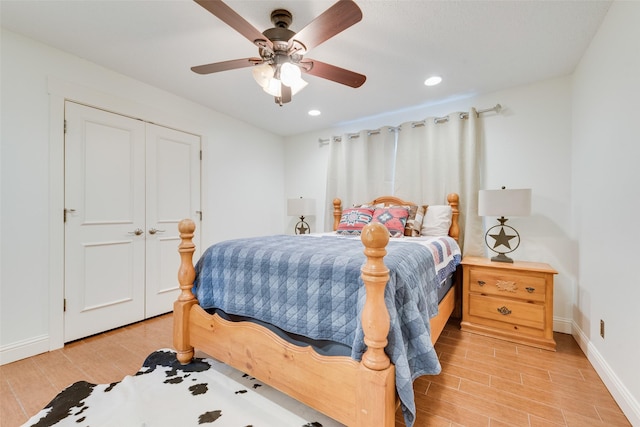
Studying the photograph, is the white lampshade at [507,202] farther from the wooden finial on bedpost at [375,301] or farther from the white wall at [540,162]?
the wooden finial on bedpost at [375,301]

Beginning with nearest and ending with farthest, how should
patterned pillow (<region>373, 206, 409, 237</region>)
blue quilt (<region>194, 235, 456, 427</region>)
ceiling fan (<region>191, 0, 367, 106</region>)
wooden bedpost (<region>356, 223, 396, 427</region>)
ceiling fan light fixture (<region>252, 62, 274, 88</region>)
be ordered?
wooden bedpost (<region>356, 223, 396, 427</region>) → blue quilt (<region>194, 235, 456, 427</region>) → ceiling fan (<region>191, 0, 367, 106</region>) → ceiling fan light fixture (<region>252, 62, 274, 88</region>) → patterned pillow (<region>373, 206, 409, 237</region>)

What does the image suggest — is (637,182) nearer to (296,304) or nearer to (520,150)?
(520,150)

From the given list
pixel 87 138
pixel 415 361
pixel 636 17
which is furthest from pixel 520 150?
pixel 87 138

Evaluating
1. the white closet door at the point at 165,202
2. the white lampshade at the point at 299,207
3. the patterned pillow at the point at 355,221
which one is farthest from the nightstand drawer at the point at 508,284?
the white closet door at the point at 165,202

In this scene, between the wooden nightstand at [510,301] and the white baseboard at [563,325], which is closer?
the wooden nightstand at [510,301]

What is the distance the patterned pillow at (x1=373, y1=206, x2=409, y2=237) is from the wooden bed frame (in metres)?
1.05

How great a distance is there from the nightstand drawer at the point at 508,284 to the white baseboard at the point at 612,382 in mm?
404

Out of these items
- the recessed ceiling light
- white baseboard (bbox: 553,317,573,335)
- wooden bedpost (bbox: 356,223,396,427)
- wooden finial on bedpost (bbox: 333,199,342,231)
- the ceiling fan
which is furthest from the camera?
wooden finial on bedpost (bbox: 333,199,342,231)

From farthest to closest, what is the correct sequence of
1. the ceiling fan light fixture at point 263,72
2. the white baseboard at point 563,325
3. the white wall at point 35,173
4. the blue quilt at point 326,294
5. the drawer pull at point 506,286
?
1. the white baseboard at point 563,325
2. the drawer pull at point 506,286
3. the white wall at point 35,173
4. the ceiling fan light fixture at point 263,72
5. the blue quilt at point 326,294

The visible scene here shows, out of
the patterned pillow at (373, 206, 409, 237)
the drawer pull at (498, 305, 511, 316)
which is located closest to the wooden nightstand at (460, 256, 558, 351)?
the drawer pull at (498, 305, 511, 316)

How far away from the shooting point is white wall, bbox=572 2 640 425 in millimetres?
1423

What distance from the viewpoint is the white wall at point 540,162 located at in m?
2.49

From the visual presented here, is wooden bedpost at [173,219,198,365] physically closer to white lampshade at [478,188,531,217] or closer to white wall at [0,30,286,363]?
white wall at [0,30,286,363]

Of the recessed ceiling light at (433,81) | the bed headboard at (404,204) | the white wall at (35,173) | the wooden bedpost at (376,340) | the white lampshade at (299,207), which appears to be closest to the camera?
the wooden bedpost at (376,340)
